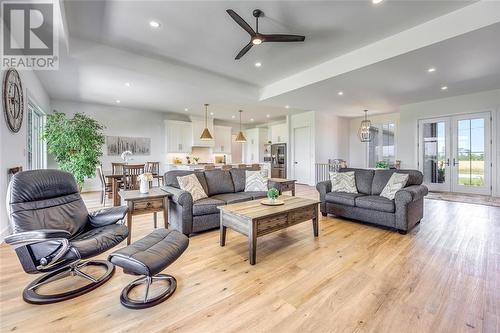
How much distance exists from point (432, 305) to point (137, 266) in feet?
7.41

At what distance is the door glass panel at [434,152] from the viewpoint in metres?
6.85

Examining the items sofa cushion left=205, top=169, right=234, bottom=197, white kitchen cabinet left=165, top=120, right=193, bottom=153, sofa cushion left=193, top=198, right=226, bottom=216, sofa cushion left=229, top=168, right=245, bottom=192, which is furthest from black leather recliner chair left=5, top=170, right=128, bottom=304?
white kitchen cabinet left=165, top=120, right=193, bottom=153

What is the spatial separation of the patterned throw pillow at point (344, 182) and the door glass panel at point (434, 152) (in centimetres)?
458

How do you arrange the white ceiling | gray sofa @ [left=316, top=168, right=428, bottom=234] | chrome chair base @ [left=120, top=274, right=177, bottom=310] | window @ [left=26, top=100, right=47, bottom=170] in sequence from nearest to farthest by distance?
chrome chair base @ [left=120, top=274, right=177, bottom=310] → the white ceiling → gray sofa @ [left=316, top=168, right=428, bottom=234] → window @ [left=26, top=100, right=47, bottom=170]

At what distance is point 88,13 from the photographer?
3.04 metres

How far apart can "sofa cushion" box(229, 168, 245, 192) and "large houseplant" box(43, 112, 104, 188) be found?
9.12ft

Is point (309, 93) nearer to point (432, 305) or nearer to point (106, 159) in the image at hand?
point (432, 305)

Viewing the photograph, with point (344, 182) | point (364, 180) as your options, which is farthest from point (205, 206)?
point (364, 180)

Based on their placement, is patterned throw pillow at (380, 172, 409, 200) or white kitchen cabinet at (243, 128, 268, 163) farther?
white kitchen cabinet at (243, 128, 268, 163)

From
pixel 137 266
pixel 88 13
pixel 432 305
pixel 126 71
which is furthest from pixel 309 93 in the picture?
pixel 137 266

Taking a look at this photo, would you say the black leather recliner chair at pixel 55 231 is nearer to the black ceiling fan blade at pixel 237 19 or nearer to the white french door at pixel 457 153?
the black ceiling fan blade at pixel 237 19

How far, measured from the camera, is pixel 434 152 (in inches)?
276

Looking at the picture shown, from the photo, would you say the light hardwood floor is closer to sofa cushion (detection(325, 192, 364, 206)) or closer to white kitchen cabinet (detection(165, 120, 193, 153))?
sofa cushion (detection(325, 192, 364, 206))

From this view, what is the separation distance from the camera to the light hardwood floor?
1595mm
